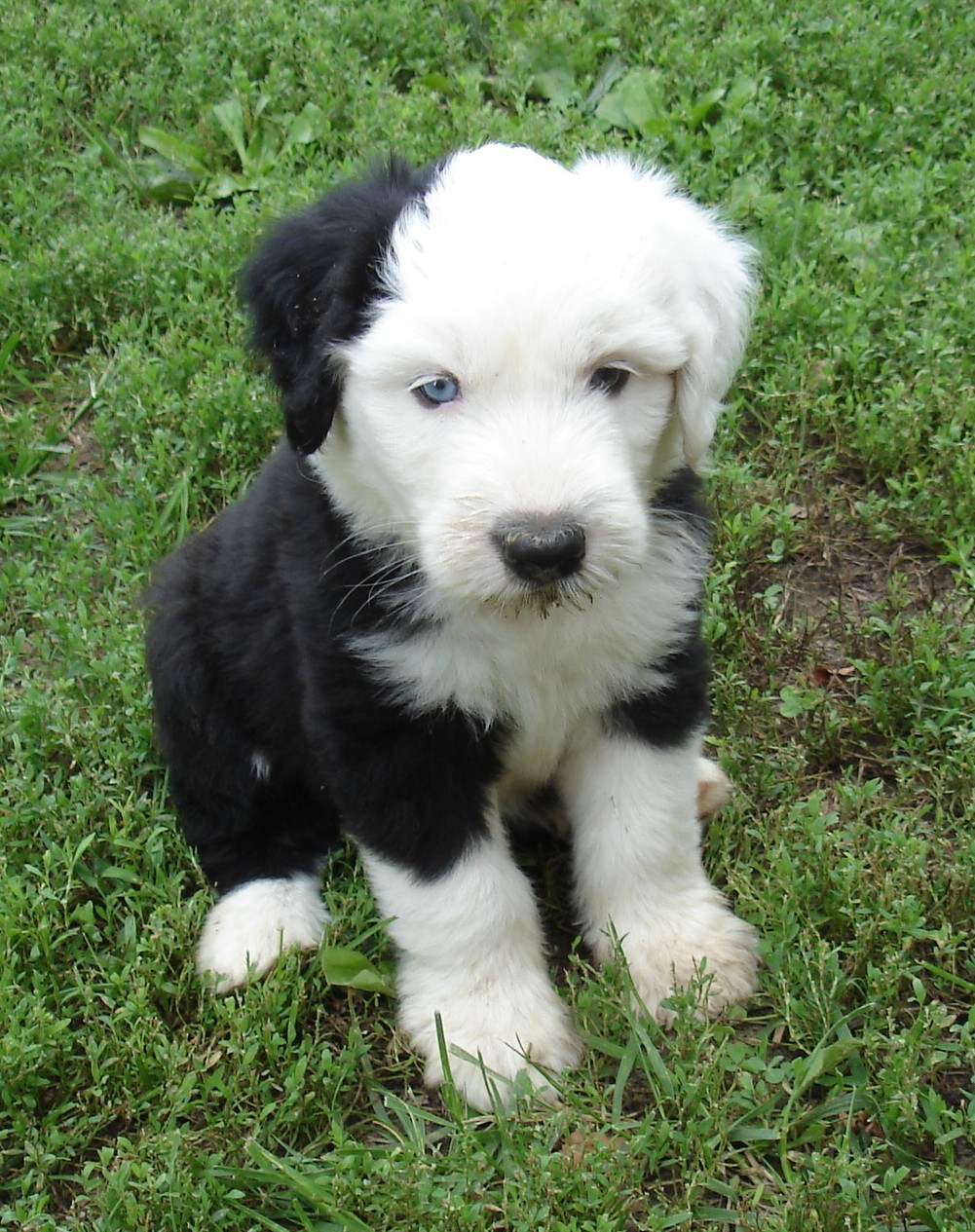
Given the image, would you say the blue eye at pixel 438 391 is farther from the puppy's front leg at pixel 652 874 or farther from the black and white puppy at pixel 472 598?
the puppy's front leg at pixel 652 874

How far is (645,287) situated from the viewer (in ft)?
8.15

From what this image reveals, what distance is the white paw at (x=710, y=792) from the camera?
3.30 m

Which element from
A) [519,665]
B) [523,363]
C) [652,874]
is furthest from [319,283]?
[652,874]

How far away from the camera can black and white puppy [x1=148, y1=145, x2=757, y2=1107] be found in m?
2.36

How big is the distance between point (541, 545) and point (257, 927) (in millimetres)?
1286

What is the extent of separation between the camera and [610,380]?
2490mm

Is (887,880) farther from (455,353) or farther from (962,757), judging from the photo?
(455,353)

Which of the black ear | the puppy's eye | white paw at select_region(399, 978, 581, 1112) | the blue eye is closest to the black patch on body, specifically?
the black ear

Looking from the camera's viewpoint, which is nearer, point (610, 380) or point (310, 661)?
point (610, 380)

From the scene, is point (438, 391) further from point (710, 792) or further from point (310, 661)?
point (710, 792)

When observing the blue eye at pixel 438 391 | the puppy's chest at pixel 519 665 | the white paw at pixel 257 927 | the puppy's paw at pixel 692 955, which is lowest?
the white paw at pixel 257 927

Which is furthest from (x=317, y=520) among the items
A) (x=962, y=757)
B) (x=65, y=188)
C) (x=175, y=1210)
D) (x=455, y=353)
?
(x=65, y=188)

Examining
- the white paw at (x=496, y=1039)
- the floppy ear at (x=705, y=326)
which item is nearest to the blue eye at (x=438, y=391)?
the floppy ear at (x=705, y=326)

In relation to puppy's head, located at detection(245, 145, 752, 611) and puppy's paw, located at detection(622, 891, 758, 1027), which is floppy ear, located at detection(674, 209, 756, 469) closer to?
puppy's head, located at detection(245, 145, 752, 611)
